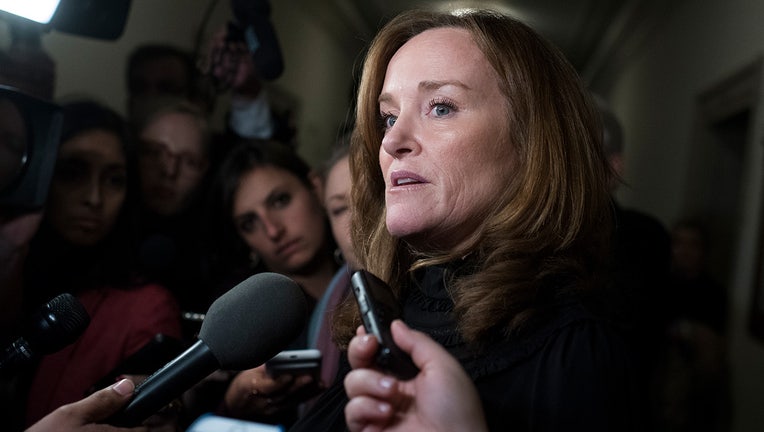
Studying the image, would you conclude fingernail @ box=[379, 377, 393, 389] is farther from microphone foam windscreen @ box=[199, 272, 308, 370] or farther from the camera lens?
the camera lens

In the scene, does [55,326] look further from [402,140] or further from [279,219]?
[279,219]

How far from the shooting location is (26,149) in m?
0.96

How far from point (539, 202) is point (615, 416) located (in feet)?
0.84

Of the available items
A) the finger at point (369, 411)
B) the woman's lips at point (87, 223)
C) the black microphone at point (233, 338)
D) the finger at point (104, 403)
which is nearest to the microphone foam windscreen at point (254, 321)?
the black microphone at point (233, 338)

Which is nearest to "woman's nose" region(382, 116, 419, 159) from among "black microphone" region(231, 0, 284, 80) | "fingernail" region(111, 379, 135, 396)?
"fingernail" region(111, 379, 135, 396)

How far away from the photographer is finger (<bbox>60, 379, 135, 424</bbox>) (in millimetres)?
714

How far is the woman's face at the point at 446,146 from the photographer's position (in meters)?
Result: 0.79

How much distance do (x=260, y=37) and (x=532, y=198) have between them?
910 millimetres

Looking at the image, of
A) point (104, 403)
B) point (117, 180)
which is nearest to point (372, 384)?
point (104, 403)

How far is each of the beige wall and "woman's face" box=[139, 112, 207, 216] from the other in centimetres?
100

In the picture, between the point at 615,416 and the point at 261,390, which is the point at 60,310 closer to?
the point at 261,390

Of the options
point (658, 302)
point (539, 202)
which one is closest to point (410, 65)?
point (539, 202)

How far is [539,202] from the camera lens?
797 mm

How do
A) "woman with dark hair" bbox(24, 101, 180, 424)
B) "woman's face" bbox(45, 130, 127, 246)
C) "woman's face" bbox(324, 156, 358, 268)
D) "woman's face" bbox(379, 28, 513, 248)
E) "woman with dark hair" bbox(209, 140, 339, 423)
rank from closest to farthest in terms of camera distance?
"woman's face" bbox(379, 28, 513, 248) → "woman with dark hair" bbox(24, 101, 180, 424) → "woman's face" bbox(45, 130, 127, 246) → "woman with dark hair" bbox(209, 140, 339, 423) → "woman's face" bbox(324, 156, 358, 268)
